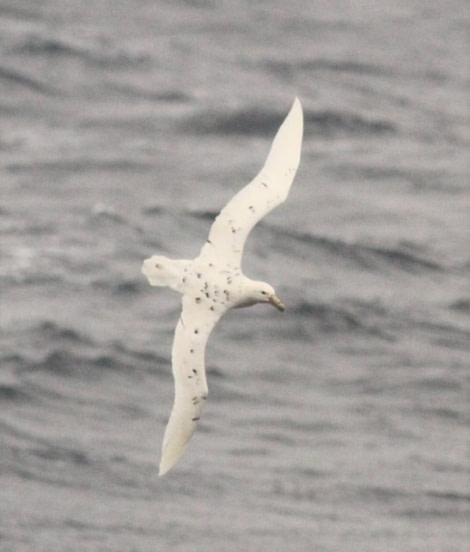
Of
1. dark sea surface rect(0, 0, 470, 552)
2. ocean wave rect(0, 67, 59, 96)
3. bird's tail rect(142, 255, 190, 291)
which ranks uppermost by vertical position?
bird's tail rect(142, 255, 190, 291)

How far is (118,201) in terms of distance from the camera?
31.9 meters

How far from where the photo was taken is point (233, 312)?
29.6m

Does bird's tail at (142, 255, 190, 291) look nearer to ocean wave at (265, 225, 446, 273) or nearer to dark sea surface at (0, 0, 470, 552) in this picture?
dark sea surface at (0, 0, 470, 552)

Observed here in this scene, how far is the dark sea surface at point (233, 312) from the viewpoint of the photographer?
2520 centimetres

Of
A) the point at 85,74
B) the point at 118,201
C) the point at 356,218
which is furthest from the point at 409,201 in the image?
the point at 85,74

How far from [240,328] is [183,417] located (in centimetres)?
1495

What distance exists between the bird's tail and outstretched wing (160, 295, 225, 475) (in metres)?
0.16

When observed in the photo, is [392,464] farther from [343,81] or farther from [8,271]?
[343,81]

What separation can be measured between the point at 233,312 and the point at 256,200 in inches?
567

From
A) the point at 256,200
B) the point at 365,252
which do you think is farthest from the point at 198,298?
the point at 365,252

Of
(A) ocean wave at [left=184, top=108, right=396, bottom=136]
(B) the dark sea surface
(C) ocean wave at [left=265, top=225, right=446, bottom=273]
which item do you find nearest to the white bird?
(B) the dark sea surface

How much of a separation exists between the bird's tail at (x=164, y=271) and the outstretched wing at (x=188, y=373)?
0.16 meters

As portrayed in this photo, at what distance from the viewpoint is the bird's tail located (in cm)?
1447

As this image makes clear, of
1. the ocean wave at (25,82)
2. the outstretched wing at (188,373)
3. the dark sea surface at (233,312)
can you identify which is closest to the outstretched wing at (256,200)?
the outstretched wing at (188,373)
